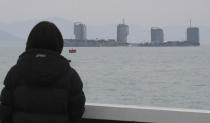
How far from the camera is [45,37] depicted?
1741 millimetres

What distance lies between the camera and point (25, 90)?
1733mm

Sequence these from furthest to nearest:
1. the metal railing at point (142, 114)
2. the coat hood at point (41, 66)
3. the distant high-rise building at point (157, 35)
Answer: the distant high-rise building at point (157, 35)
the metal railing at point (142, 114)
the coat hood at point (41, 66)

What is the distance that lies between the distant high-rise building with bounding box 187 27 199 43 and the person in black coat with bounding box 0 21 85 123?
6960cm

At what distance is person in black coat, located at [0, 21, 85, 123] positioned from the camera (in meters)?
1.72

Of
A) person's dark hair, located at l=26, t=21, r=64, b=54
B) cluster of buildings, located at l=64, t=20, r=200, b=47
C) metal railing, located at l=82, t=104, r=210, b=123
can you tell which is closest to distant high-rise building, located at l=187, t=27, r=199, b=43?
cluster of buildings, located at l=64, t=20, r=200, b=47

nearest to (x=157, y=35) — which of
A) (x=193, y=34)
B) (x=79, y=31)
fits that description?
(x=193, y=34)

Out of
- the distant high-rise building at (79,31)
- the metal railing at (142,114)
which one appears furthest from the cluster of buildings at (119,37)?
the metal railing at (142,114)

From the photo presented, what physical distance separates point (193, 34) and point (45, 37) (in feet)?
238

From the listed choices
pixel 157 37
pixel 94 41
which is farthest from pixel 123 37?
pixel 94 41

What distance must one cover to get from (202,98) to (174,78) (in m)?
7.77

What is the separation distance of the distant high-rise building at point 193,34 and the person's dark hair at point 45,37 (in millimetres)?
69597

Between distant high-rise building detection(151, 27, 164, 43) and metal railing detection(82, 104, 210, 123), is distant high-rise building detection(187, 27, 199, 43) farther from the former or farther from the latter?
metal railing detection(82, 104, 210, 123)

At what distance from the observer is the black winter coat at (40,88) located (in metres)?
1.71

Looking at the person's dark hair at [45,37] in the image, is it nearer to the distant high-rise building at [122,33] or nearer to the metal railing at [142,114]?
the metal railing at [142,114]
